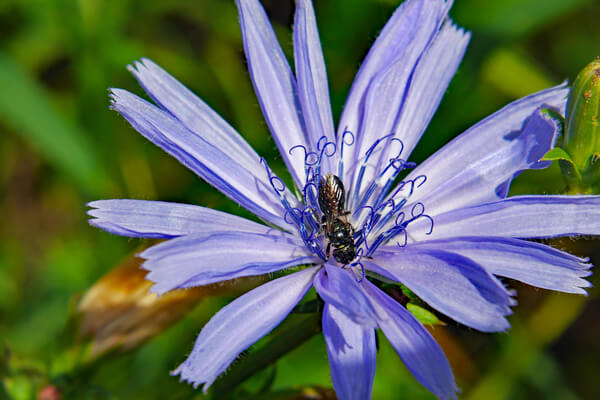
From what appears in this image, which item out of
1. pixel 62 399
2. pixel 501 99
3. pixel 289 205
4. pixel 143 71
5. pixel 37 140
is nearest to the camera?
pixel 143 71

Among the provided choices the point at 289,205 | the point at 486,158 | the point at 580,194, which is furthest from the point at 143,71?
the point at 580,194

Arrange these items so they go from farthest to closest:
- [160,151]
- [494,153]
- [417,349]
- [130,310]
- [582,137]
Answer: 1. [160,151]
2. [130,310]
3. [494,153]
4. [582,137]
5. [417,349]

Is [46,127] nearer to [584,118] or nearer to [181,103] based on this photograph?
[181,103]

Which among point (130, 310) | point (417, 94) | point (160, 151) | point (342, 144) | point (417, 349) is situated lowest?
point (417, 349)

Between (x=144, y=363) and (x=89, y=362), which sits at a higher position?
(x=89, y=362)

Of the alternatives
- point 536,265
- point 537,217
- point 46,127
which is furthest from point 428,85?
point 46,127

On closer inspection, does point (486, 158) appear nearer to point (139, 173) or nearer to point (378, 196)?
point (378, 196)
